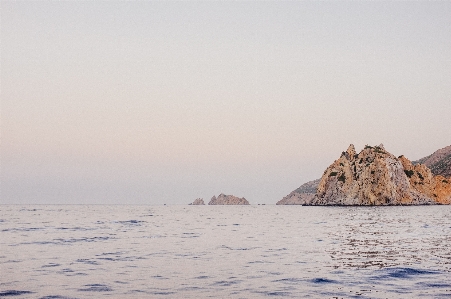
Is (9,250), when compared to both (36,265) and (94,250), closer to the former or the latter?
(94,250)

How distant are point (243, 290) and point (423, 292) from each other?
7137 millimetres

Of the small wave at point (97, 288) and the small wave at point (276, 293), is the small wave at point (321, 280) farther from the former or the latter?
the small wave at point (97, 288)

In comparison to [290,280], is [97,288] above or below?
below

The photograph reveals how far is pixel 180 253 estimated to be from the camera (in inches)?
1240

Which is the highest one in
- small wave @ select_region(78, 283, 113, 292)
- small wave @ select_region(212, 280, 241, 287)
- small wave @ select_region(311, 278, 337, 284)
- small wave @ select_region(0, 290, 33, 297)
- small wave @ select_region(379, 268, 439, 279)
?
small wave @ select_region(379, 268, 439, 279)

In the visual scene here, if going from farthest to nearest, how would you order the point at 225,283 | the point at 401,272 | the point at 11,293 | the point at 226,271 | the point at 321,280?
the point at 226,271
the point at 401,272
the point at 321,280
the point at 225,283
the point at 11,293

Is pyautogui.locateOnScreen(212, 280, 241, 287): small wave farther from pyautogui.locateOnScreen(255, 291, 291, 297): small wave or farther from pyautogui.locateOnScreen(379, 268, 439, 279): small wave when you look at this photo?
pyautogui.locateOnScreen(379, 268, 439, 279): small wave

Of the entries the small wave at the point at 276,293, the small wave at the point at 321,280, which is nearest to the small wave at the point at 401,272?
the small wave at the point at 321,280

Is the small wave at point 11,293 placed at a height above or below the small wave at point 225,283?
below

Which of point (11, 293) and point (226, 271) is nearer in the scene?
point (11, 293)

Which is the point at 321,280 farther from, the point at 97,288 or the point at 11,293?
the point at 11,293

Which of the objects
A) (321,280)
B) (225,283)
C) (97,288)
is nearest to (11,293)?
(97,288)

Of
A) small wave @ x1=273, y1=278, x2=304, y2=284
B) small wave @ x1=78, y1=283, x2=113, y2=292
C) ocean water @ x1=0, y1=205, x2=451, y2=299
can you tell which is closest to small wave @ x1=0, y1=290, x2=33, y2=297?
ocean water @ x1=0, y1=205, x2=451, y2=299

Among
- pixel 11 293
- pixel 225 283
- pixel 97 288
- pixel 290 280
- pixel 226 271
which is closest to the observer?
pixel 11 293
